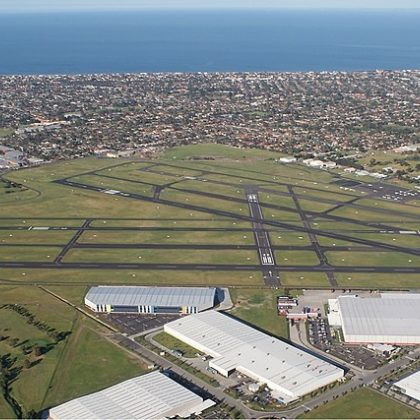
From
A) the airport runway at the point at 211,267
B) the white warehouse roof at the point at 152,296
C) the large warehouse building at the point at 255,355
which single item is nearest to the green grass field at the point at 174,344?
the large warehouse building at the point at 255,355

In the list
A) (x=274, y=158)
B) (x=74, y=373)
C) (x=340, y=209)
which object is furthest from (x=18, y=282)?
(x=274, y=158)

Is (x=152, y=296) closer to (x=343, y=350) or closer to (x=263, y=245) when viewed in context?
(x=343, y=350)

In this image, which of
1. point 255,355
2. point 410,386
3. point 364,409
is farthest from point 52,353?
point 410,386

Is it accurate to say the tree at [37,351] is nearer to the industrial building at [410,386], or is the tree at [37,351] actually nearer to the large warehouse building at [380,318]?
A: the large warehouse building at [380,318]

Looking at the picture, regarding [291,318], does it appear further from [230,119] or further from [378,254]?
[230,119]

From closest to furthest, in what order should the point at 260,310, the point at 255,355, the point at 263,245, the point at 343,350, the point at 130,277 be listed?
the point at 255,355 < the point at 343,350 < the point at 260,310 < the point at 130,277 < the point at 263,245
